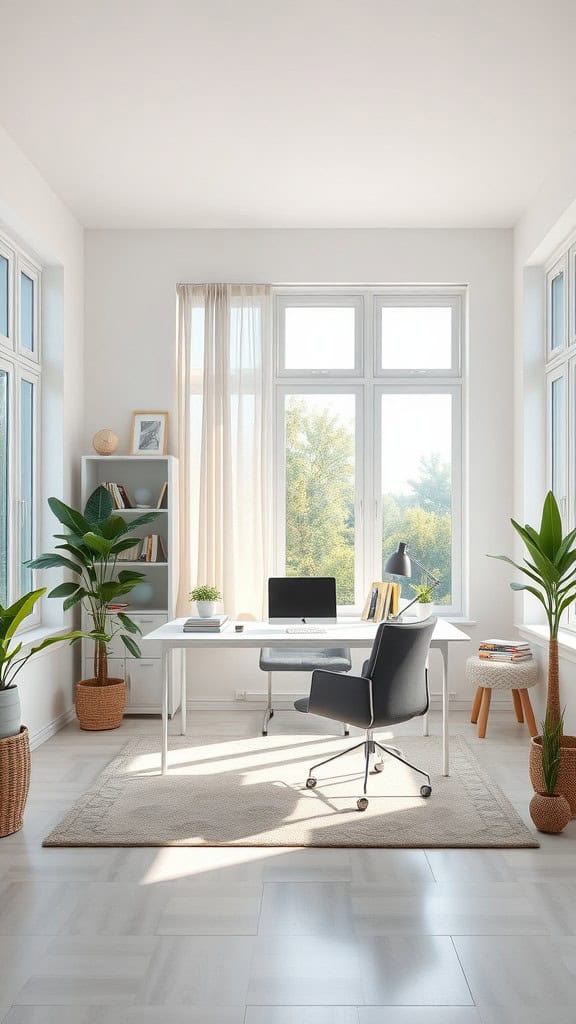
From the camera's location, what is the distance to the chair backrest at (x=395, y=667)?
372cm

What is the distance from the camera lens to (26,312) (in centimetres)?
514

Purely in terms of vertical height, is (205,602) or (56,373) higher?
(56,373)

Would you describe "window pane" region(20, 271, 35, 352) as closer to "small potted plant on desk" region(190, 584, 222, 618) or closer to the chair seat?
"small potted plant on desk" region(190, 584, 222, 618)

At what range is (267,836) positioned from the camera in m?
3.39

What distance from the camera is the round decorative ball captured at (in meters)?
5.48

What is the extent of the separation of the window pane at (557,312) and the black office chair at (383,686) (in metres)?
2.36

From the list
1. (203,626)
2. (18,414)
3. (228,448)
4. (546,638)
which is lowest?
(546,638)

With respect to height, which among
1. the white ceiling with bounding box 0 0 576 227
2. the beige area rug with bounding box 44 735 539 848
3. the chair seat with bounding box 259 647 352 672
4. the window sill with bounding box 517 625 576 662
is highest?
the white ceiling with bounding box 0 0 576 227

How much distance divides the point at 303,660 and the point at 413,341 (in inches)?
98.5

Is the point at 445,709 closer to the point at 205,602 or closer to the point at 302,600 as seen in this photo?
the point at 302,600

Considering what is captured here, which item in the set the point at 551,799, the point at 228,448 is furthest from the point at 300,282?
the point at 551,799

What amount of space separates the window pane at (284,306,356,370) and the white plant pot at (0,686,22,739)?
10.7 feet

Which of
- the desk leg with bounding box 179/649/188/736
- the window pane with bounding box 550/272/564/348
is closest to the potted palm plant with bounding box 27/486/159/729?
the desk leg with bounding box 179/649/188/736

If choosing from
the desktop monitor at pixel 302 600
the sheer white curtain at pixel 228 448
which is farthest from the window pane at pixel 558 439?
the sheer white curtain at pixel 228 448
